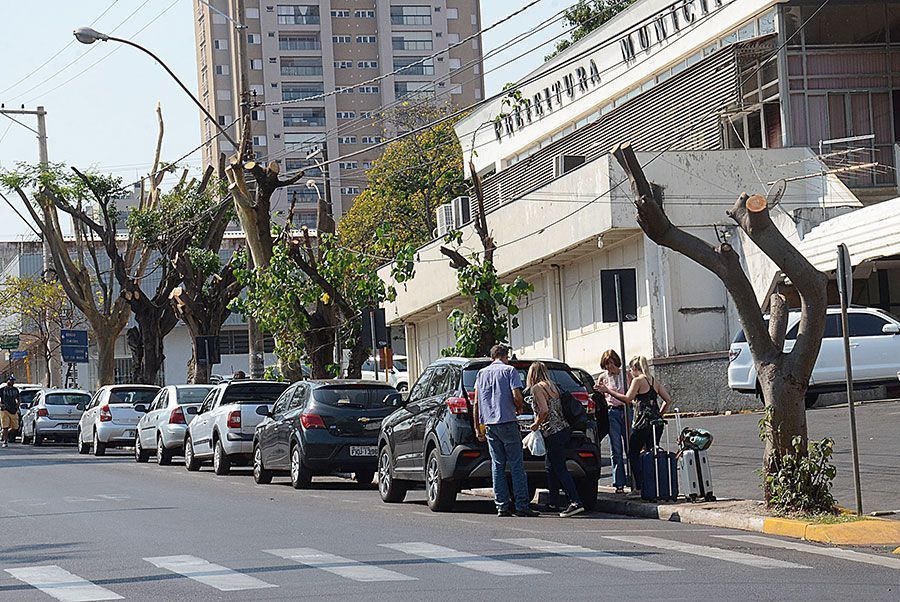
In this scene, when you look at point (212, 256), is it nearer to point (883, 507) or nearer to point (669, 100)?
point (669, 100)

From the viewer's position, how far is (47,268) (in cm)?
5109

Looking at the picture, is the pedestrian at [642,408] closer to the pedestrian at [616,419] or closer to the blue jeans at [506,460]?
the pedestrian at [616,419]

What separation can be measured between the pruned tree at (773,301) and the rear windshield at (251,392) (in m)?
12.5

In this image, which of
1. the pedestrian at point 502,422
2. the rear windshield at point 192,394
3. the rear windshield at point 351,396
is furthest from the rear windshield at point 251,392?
the pedestrian at point 502,422

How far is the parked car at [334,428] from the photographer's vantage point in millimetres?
20672

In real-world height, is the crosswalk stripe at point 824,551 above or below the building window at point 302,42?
below

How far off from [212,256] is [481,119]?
461 inches

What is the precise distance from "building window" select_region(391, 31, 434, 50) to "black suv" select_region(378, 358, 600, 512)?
9274cm

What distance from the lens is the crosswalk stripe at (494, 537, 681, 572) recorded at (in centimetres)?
1068

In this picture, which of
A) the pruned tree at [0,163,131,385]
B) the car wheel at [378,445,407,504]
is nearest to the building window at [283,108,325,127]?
the pruned tree at [0,163,131,385]

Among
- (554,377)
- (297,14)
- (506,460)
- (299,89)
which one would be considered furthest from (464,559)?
(297,14)

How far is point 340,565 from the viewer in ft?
36.4

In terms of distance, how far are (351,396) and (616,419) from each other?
17.0 ft

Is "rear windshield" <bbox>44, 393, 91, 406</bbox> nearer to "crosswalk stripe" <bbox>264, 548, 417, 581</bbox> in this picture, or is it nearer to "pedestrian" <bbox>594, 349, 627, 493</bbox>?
"pedestrian" <bbox>594, 349, 627, 493</bbox>
